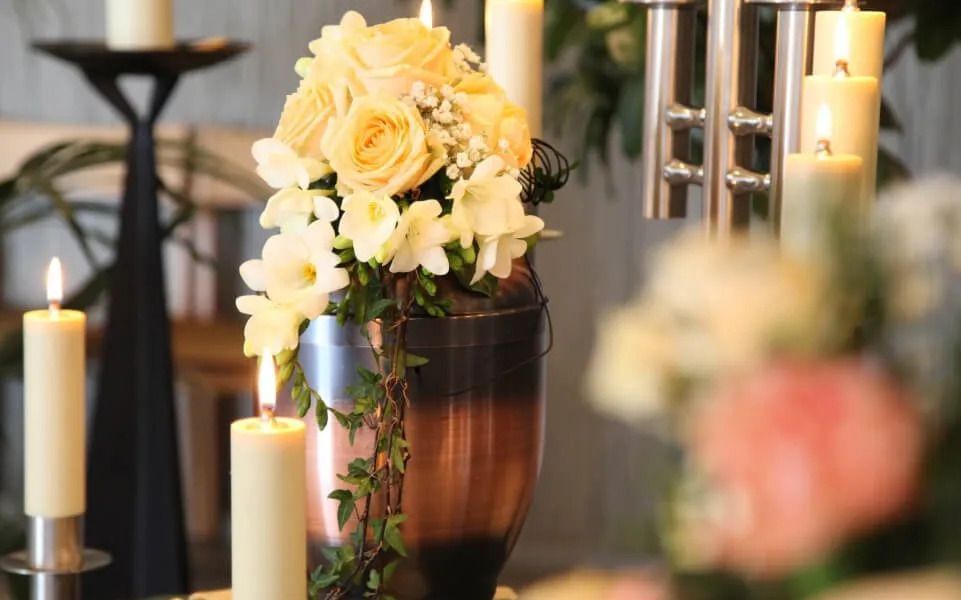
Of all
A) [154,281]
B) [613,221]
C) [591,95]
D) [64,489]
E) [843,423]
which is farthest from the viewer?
[613,221]

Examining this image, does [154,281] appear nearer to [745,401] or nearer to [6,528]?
[6,528]

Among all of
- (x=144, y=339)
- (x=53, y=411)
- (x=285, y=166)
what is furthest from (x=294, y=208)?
(x=144, y=339)

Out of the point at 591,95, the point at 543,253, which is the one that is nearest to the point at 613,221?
the point at 543,253

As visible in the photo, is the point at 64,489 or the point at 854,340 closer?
the point at 854,340

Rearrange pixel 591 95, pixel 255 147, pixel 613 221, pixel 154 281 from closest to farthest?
pixel 255 147, pixel 154 281, pixel 591 95, pixel 613 221

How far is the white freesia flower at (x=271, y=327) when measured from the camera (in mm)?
797

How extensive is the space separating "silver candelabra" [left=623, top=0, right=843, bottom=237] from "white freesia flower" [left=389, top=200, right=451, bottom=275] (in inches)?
8.4

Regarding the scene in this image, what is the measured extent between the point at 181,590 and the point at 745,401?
4.68 ft

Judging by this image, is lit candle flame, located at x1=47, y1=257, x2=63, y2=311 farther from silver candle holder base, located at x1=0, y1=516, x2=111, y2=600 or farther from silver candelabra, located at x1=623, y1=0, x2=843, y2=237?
silver candelabra, located at x1=623, y1=0, x2=843, y2=237

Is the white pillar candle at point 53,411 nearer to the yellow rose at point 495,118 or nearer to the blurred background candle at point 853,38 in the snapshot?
the yellow rose at point 495,118

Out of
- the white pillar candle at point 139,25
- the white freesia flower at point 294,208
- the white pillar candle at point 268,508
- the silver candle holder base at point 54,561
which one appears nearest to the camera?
the white pillar candle at point 268,508

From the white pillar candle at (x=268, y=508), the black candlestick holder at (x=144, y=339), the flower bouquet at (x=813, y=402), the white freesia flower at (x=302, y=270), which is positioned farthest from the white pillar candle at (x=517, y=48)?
the flower bouquet at (x=813, y=402)

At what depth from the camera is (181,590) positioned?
5.20 ft

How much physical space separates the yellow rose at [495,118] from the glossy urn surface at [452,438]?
82mm
